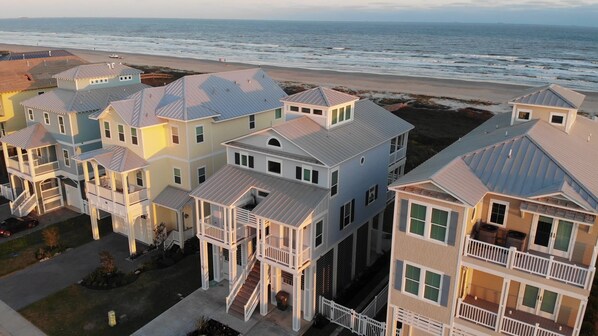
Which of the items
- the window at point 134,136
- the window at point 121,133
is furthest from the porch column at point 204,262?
the window at point 121,133

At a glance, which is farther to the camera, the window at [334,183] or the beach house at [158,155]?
the beach house at [158,155]

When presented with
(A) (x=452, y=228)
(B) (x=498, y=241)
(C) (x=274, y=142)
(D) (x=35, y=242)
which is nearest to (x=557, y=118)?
(B) (x=498, y=241)

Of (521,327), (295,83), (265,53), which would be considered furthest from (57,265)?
(265,53)

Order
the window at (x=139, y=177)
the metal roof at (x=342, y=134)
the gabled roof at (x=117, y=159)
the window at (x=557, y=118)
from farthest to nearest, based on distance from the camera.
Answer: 1. the window at (x=139, y=177)
2. the gabled roof at (x=117, y=159)
3. the metal roof at (x=342, y=134)
4. the window at (x=557, y=118)

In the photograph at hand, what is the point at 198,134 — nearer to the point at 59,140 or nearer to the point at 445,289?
the point at 59,140

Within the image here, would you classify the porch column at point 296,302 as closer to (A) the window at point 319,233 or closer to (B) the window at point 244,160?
(A) the window at point 319,233

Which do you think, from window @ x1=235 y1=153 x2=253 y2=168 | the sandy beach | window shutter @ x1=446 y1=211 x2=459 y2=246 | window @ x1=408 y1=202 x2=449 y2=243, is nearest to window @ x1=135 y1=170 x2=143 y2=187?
window @ x1=235 y1=153 x2=253 y2=168

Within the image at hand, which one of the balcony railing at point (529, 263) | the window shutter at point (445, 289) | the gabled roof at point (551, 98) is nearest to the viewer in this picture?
the balcony railing at point (529, 263)

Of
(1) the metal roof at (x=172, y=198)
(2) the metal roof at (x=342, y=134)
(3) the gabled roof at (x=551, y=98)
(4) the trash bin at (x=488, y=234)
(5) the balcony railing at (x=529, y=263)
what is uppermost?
(3) the gabled roof at (x=551, y=98)
